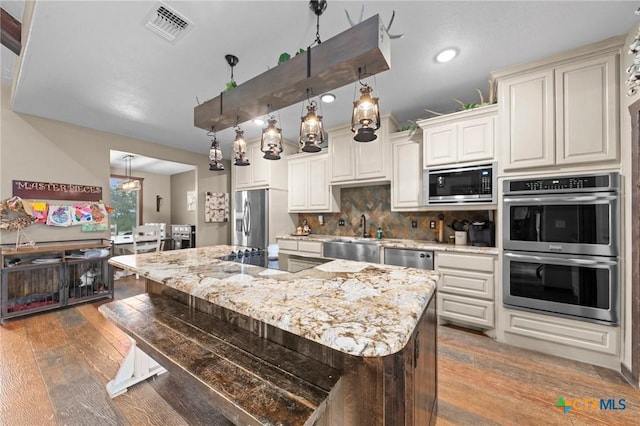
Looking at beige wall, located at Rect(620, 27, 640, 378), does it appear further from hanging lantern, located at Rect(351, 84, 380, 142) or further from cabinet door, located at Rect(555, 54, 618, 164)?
hanging lantern, located at Rect(351, 84, 380, 142)

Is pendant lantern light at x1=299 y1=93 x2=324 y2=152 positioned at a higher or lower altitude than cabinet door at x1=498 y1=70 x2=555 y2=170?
lower

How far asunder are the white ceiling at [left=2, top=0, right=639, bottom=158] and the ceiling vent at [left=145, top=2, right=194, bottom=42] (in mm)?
41

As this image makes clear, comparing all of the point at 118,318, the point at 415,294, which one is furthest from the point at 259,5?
the point at 118,318

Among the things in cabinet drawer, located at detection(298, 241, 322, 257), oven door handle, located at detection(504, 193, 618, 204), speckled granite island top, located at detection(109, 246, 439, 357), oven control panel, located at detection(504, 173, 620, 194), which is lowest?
cabinet drawer, located at detection(298, 241, 322, 257)

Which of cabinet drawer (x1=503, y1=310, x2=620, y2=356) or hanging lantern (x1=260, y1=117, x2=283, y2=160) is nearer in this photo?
hanging lantern (x1=260, y1=117, x2=283, y2=160)

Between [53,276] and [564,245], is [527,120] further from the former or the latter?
[53,276]

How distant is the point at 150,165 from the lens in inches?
241

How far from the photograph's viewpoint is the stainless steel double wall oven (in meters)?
1.90

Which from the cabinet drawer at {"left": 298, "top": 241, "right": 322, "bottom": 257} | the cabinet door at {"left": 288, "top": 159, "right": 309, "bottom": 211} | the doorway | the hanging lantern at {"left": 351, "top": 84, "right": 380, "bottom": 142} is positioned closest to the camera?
the hanging lantern at {"left": 351, "top": 84, "right": 380, "bottom": 142}

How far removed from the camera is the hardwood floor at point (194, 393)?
4.85ft

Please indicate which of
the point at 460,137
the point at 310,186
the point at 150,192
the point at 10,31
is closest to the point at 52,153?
the point at 10,31

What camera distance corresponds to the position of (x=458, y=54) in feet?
6.58

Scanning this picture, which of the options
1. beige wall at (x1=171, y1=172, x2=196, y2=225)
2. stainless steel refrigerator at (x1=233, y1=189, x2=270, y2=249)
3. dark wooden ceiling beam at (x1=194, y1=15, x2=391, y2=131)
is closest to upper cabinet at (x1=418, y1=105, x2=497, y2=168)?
dark wooden ceiling beam at (x1=194, y1=15, x2=391, y2=131)

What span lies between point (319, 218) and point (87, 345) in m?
3.16
